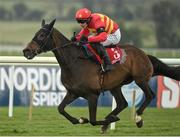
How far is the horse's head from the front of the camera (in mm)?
10141

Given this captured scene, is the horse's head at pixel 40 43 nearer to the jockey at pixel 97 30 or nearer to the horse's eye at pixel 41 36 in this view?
the horse's eye at pixel 41 36

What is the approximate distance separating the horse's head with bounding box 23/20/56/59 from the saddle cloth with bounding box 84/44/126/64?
0.55m

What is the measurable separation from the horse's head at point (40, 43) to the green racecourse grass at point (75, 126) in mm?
1176

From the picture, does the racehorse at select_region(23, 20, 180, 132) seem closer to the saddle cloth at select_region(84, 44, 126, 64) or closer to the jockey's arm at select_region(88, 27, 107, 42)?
the saddle cloth at select_region(84, 44, 126, 64)

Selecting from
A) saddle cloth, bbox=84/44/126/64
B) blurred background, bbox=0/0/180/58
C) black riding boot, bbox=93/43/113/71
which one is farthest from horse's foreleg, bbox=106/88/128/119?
blurred background, bbox=0/0/180/58

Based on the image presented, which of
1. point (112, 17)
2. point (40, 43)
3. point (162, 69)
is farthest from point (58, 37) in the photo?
point (112, 17)

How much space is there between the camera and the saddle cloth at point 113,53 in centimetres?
1053

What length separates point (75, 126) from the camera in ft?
39.1

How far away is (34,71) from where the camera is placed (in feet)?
52.2

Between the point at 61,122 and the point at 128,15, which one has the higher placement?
the point at 128,15

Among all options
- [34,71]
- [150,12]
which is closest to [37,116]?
[34,71]

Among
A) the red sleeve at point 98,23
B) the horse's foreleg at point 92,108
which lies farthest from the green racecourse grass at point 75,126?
the red sleeve at point 98,23

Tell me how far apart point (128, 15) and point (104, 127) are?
5781 centimetres

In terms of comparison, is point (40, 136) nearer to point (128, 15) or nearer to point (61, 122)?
point (61, 122)
